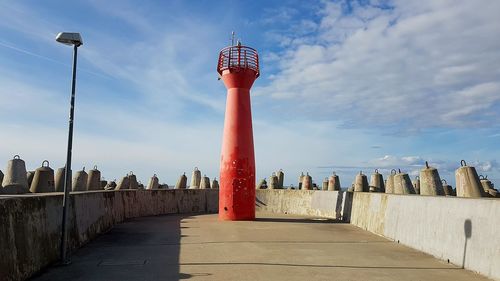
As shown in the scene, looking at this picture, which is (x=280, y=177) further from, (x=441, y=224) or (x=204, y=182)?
(x=441, y=224)

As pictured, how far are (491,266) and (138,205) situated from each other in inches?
655

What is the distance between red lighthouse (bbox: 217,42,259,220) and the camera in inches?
800

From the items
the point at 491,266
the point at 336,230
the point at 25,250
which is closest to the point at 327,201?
the point at 336,230

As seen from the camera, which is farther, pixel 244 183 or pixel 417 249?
pixel 244 183

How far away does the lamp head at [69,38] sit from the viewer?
31.5 ft

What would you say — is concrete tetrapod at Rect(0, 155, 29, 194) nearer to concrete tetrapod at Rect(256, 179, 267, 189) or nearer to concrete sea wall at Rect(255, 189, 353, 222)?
concrete sea wall at Rect(255, 189, 353, 222)

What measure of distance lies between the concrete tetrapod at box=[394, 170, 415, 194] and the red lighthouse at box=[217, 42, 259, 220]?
6156 millimetres

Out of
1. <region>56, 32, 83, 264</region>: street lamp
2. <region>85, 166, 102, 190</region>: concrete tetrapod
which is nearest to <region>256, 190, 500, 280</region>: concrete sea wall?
<region>56, 32, 83, 264</region>: street lamp

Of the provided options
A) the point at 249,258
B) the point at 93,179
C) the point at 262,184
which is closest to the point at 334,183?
the point at 262,184

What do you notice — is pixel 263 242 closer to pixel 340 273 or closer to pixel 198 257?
pixel 198 257

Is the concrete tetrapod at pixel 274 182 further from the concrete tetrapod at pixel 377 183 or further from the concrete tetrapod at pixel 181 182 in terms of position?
the concrete tetrapod at pixel 377 183

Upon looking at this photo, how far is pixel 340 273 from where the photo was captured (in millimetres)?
8781

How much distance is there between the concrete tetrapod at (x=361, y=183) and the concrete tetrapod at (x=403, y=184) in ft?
14.7

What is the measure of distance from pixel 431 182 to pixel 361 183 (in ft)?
23.7
